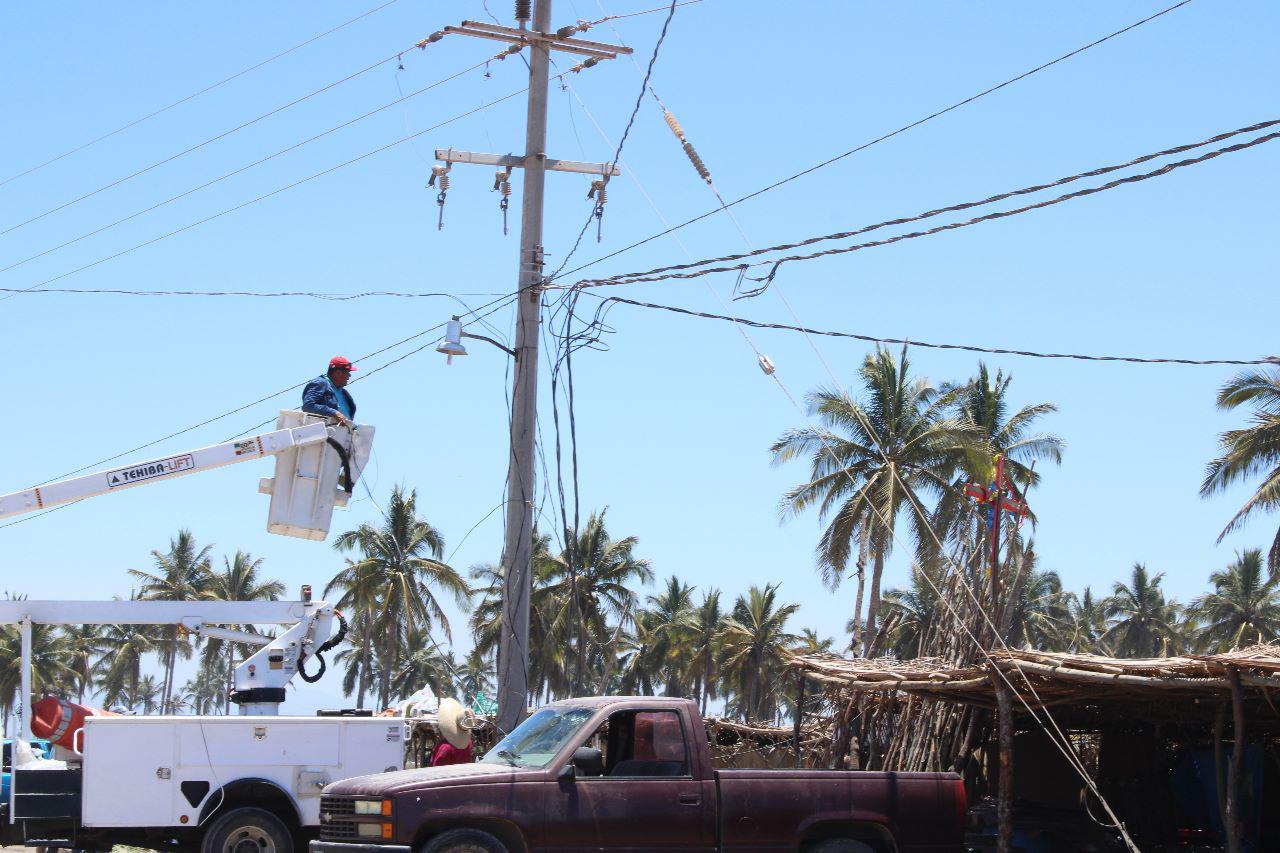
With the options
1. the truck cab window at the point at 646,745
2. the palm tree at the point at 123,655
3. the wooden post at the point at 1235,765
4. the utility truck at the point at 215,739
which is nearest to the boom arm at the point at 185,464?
the utility truck at the point at 215,739

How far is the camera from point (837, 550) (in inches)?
1641

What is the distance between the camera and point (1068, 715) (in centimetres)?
1652

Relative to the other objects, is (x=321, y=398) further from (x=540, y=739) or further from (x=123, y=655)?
(x=123, y=655)

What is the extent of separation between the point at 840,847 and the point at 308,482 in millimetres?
6238

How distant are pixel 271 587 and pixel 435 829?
218ft

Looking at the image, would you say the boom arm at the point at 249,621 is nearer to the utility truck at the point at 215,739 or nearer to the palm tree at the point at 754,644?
the utility truck at the point at 215,739

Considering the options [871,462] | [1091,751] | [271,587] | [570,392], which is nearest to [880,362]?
[871,462]

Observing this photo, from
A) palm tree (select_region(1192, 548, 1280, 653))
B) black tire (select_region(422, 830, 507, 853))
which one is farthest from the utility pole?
palm tree (select_region(1192, 548, 1280, 653))

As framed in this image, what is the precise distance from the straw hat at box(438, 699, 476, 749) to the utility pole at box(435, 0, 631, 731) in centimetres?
39

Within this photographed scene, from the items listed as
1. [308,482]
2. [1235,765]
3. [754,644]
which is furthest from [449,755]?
[754,644]

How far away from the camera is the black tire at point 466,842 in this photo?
412 inches

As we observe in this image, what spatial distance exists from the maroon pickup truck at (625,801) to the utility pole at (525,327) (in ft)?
12.0

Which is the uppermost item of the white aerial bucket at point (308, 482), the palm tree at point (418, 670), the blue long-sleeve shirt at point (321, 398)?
the blue long-sleeve shirt at point (321, 398)

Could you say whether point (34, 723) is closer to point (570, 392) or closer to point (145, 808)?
point (145, 808)
